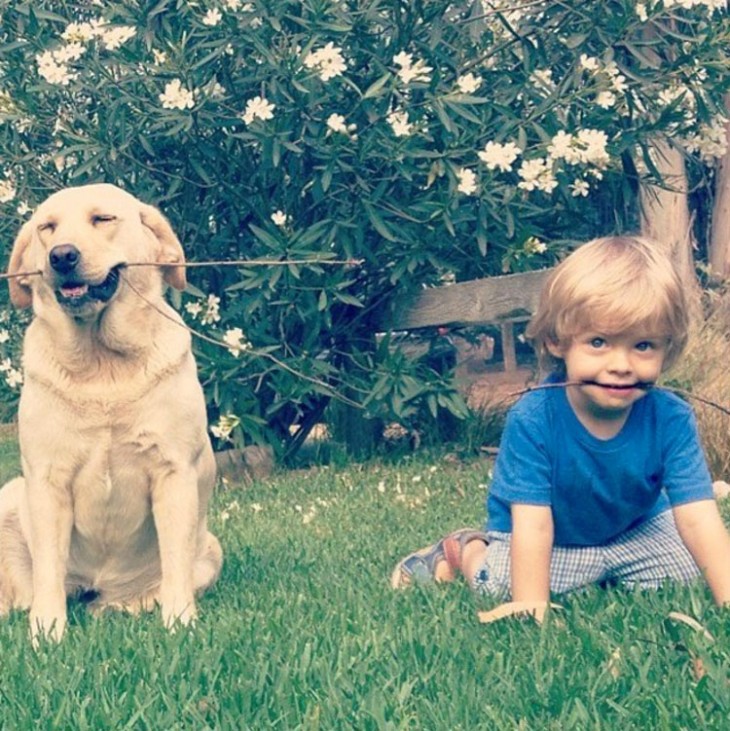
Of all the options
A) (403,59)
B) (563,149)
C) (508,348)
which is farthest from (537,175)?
(508,348)

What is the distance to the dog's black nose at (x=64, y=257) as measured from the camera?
10.6 feet

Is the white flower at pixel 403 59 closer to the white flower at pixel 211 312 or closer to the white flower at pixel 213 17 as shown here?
the white flower at pixel 213 17

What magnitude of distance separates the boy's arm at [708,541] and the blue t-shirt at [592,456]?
5 cm

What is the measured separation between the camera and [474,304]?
6.88 m

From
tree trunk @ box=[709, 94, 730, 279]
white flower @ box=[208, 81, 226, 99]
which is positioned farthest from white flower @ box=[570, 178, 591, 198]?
tree trunk @ box=[709, 94, 730, 279]

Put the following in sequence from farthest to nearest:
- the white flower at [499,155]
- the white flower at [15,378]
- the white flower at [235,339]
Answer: the white flower at [15,378]
the white flower at [235,339]
the white flower at [499,155]

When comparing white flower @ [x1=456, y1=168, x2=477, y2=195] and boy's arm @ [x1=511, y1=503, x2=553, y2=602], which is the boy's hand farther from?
white flower @ [x1=456, y1=168, x2=477, y2=195]

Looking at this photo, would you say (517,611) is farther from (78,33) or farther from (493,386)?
(493,386)

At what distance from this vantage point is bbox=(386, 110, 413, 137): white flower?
598cm

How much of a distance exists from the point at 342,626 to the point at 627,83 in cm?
443

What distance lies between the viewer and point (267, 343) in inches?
265

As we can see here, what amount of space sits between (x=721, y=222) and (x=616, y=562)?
19.6 feet

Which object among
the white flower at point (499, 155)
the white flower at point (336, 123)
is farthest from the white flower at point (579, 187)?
the white flower at point (336, 123)

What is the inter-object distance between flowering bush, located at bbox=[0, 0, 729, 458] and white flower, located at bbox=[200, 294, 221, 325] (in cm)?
2
